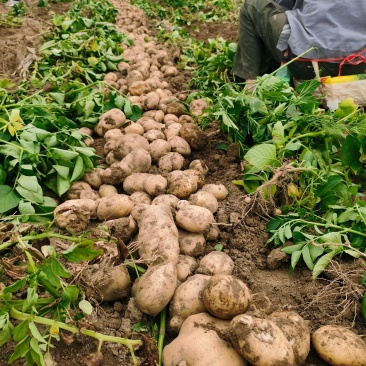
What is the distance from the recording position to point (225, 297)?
148 centimetres

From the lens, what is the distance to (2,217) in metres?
1.93

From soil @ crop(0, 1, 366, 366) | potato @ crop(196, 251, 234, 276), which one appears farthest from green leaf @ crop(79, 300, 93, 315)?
potato @ crop(196, 251, 234, 276)

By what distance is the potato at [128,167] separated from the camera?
231 centimetres

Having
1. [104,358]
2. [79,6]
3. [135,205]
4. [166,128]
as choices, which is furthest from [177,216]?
[79,6]

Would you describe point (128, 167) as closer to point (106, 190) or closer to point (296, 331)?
point (106, 190)

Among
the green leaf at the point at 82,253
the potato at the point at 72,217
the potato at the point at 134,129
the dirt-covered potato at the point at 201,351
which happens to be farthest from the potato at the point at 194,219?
the potato at the point at 134,129

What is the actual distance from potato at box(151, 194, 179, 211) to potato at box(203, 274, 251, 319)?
23.6 inches

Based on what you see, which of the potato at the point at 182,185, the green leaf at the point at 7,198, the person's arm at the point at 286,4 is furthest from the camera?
the person's arm at the point at 286,4

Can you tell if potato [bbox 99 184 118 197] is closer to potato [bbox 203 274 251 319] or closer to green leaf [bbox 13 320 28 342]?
potato [bbox 203 274 251 319]

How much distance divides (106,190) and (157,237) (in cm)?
63

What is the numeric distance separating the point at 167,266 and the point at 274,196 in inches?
32.3

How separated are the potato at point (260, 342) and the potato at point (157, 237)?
46 centimetres

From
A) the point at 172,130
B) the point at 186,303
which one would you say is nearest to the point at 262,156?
the point at 172,130

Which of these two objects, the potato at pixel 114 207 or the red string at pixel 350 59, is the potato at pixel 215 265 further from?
the red string at pixel 350 59
